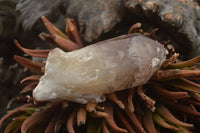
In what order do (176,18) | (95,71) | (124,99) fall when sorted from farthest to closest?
(176,18), (124,99), (95,71)

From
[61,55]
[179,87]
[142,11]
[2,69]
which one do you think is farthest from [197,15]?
[2,69]

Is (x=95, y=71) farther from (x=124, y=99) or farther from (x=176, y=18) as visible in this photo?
(x=176, y=18)

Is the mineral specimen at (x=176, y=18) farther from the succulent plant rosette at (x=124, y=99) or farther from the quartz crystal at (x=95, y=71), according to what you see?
the quartz crystal at (x=95, y=71)

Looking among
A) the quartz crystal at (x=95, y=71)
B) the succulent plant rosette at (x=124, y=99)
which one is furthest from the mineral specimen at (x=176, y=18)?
the quartz crystal at (x=95, y=71)

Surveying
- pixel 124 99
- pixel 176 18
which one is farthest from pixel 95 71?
pixel 176 18

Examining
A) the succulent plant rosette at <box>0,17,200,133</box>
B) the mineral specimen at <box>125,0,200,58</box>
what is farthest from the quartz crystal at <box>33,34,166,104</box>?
the mineral specimen at <box>125,0,200,58</box>

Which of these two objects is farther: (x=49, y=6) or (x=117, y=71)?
(x=49, y=6)

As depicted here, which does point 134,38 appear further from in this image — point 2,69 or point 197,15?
point 2,69

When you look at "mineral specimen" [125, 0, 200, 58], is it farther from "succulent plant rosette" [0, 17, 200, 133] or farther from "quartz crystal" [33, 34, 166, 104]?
"quartz crystal" [33, 34, 166, 104]
